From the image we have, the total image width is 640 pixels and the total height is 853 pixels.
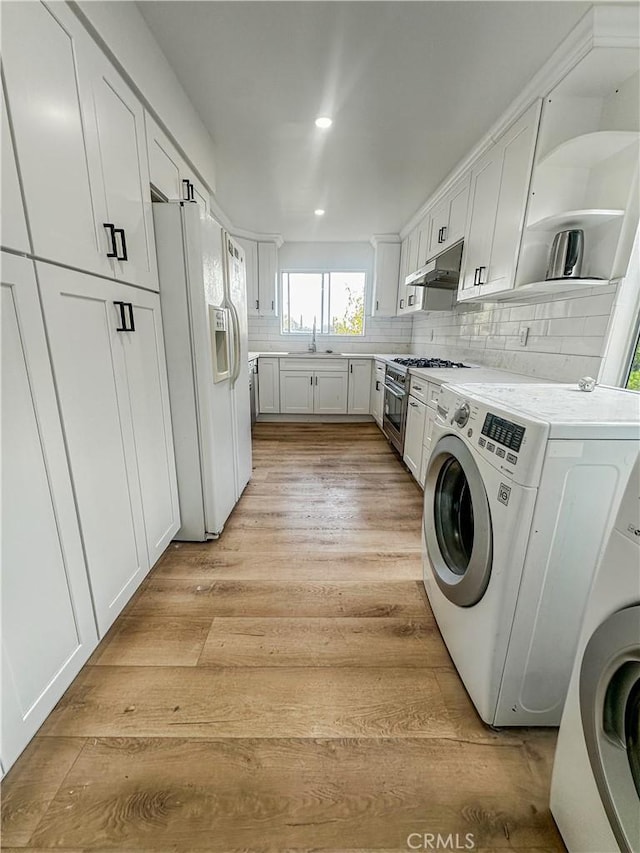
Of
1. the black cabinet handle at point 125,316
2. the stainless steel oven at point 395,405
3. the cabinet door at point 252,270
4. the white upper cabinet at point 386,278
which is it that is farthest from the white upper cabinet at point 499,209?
the cabinet door at point 252,270

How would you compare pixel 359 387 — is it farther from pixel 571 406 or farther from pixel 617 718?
pixel 617 718

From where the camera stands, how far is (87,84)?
1117 mm

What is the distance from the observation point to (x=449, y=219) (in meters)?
2.84

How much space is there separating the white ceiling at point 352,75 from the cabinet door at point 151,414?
3.86ft

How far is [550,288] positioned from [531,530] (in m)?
1.49

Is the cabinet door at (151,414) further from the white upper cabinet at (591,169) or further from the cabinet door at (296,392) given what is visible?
the cabinet door at (296,392)

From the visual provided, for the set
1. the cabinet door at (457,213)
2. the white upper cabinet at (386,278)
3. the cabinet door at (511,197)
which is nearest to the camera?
the cabinet door at (511,197)

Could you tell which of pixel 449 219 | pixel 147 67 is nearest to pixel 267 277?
pixel 449 219

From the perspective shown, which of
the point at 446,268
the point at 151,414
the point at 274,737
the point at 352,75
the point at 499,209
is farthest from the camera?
the point at 446,268

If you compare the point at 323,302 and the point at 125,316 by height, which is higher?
the point at 323,302

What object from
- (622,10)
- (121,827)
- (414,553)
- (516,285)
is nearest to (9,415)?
(121,827)

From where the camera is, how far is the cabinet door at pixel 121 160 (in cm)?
115

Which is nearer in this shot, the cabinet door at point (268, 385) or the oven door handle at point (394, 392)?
the oven door handle at point (394, 392)

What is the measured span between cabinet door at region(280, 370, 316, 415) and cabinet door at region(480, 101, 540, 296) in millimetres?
2578
